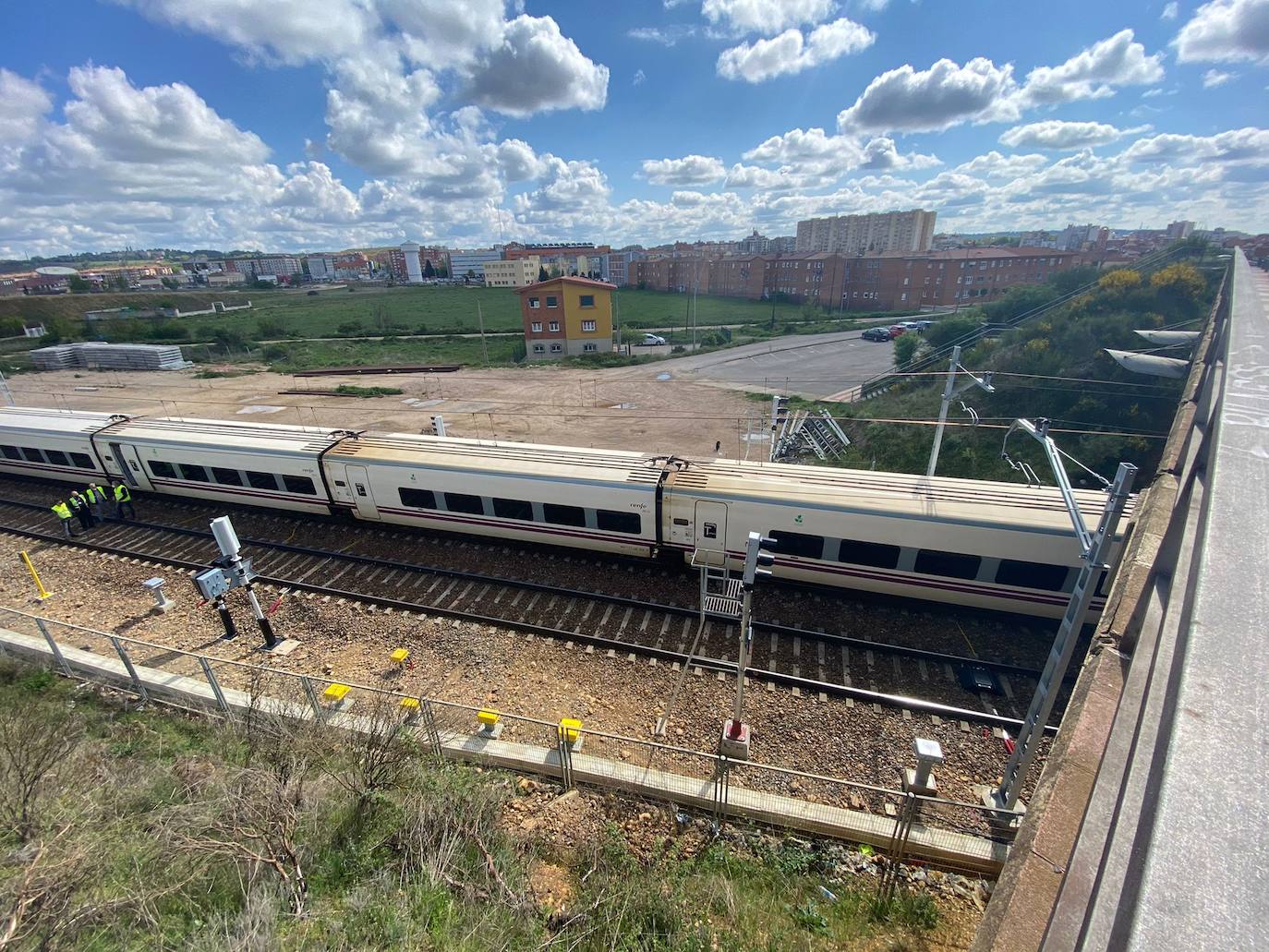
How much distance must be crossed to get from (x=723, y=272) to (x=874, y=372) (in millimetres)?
63466

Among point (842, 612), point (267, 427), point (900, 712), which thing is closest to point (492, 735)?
point (900, 712)

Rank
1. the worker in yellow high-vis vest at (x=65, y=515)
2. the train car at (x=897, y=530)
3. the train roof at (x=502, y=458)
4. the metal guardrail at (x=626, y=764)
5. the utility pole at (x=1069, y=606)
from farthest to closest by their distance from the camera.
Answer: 1. the worker in yellow high-vis vest at (x=65, y=515)
2. the train roof at (x=502, y=458)
3. the train car at (x=897, y=530)
4. the metal guardrail at (x=626, y=764)
5. the utility pole at (x=1069, y=606)

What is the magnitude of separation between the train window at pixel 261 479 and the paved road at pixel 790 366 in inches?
1053

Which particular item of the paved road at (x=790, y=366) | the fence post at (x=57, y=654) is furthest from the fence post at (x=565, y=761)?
the paved road at (x=790, y=366)

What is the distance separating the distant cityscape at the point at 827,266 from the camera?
66.6m

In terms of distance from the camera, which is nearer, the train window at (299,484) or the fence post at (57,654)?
the fence post at (57,654)

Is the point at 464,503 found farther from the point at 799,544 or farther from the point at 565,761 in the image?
the point at 799,544

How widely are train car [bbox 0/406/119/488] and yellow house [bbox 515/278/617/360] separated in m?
31.0

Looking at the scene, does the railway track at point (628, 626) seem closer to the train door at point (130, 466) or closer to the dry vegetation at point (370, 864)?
the train door at point (130, 466)

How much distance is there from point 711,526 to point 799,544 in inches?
73.3

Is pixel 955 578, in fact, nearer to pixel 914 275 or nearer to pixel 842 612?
pixel 842 612

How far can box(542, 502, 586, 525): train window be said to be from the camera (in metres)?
12.3

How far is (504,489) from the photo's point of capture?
12.7 meters

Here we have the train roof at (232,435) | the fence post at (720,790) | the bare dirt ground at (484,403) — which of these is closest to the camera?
the fence post at (720,790)
